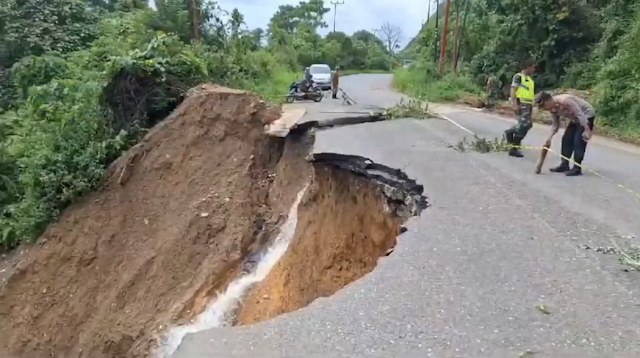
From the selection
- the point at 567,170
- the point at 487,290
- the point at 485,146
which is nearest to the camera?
the point at 487,290

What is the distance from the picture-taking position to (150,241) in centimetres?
1005

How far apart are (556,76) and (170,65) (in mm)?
15777

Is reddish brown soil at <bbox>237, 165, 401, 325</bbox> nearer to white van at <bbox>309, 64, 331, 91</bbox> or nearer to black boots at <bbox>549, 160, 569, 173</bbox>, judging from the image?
black boots at <bbox>549, 160, 569, 173</bbox>

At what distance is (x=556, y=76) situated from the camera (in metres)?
22.2

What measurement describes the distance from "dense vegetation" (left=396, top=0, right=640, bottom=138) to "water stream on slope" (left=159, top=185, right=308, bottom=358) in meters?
9.47

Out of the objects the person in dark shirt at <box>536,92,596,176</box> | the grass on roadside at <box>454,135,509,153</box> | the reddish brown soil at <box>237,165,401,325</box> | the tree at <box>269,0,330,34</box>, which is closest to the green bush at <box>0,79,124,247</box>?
the reddish brown soil at <box>237,165,401,325</box>

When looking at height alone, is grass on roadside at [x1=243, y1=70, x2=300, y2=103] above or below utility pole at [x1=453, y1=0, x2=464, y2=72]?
below

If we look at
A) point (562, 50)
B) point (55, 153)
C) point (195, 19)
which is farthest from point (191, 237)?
point (562, 50)

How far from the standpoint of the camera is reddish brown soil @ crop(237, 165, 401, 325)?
783 centimetres

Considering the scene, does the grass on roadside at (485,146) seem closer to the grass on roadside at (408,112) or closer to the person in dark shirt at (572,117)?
the person in dark shirt at (572,117)

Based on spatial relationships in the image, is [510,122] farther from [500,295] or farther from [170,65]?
[500,295]

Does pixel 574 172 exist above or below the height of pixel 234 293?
above

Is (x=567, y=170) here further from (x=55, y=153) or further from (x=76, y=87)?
(x=76, y=87)

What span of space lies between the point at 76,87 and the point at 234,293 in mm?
7339
